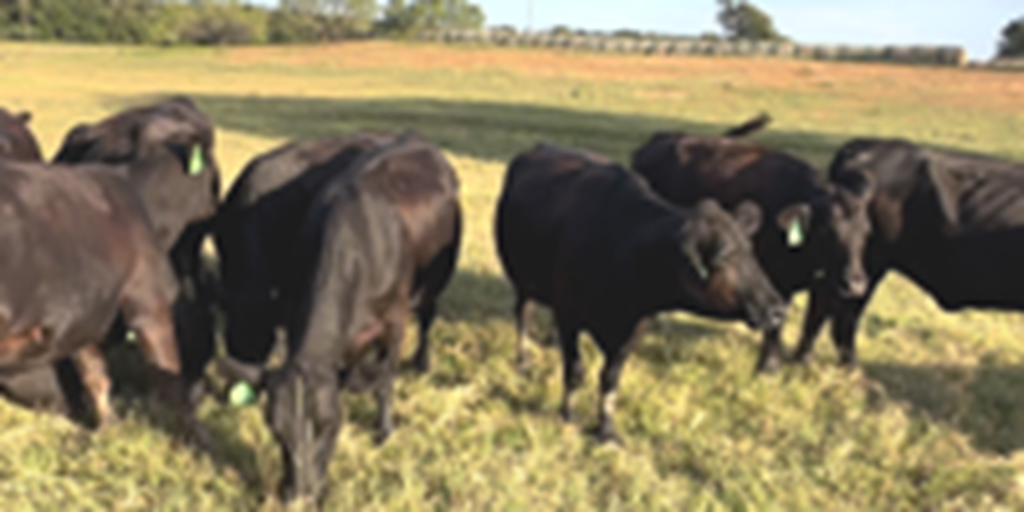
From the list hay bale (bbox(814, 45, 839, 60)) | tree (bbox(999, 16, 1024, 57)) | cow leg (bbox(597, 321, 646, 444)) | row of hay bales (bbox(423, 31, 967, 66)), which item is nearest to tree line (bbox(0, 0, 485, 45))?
row of hay bales (bbox(423, 31, 967, 66))

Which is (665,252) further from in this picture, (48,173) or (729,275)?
(48,173)

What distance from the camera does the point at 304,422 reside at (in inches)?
140

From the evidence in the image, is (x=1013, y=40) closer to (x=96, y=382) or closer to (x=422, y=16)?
(x=422, y=16)

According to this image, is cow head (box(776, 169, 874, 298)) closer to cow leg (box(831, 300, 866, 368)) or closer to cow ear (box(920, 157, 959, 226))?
cow ear (box(920, 157, 959, 226))

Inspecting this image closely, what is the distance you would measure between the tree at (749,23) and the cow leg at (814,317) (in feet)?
228

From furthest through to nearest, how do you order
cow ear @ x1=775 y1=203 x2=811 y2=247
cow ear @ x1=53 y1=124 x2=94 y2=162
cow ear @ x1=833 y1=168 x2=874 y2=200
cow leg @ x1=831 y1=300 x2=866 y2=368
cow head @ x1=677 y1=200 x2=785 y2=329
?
cow ear @ x1=53 y1=124 x2=94 y2=162
cow leg @ x1=831 y1=300 x2=866 y2=368
cow ear @ x1=833 y1=168 x2=874 y2=200
cow ear @ x1=775 y1=203 x2=811 y2=247
cow head @ x1=677 y1=200 x2=785 y2=329

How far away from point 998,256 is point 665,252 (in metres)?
2.57

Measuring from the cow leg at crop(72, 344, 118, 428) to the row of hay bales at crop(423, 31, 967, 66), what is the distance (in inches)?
1795

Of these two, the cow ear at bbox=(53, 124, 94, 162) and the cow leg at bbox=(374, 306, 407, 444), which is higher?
the cow ear at bbox=(53, 124, 94, 162)

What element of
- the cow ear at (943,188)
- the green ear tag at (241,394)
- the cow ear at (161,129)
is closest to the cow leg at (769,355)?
the cow ear at (943,188)

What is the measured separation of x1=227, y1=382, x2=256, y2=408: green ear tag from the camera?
360cm

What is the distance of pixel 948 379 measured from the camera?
229 inches

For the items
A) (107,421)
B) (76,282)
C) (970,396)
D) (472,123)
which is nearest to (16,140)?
(107,421)

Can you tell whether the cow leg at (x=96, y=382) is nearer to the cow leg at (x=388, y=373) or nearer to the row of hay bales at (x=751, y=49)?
the cow leg at (x=388, y=373)
